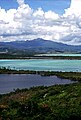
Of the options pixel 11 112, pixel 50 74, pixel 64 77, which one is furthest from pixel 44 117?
pixel 50 74

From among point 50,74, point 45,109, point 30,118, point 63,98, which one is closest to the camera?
point 30,118

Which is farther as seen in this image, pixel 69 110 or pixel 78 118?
pixel 69 110

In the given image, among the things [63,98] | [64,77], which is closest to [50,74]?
[64,77]

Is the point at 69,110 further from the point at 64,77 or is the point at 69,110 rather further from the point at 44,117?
the point at 64,77

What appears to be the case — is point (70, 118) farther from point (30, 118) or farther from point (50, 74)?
point (50, 74)

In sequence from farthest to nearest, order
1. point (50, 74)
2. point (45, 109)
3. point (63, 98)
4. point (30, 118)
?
1. point (50, 74)
2. point (63, 98)
3. point (45, 109)
4. point (30, 118)

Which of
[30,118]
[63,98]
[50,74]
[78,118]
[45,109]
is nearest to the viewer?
[78,118]

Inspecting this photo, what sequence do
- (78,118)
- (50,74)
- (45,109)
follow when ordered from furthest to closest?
(50,74) < (45,109) < (78,118)

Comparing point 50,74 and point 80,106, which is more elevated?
point 80,106

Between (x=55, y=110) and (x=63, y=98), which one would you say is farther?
(x=63, y=98)
